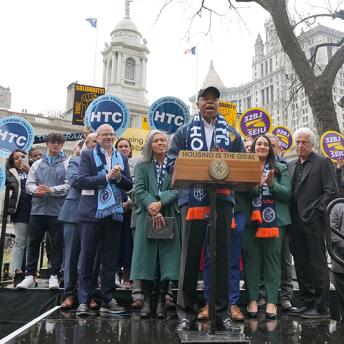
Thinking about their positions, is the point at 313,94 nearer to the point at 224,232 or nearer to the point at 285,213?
the point at 285,213

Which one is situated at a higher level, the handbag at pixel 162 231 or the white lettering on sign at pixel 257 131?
the white lettering on sign at pixel 257 131

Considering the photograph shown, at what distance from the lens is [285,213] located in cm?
481

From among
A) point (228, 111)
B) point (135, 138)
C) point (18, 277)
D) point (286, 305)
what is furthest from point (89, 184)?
point (228, 111)

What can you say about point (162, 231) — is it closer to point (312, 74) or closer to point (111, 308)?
point (111, 308)

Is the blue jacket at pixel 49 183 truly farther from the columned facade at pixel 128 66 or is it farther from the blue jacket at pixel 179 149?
the columned facade at pixel 128 66

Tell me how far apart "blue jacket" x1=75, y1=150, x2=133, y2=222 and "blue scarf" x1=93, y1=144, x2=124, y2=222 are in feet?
0.19

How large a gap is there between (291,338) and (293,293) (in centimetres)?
213

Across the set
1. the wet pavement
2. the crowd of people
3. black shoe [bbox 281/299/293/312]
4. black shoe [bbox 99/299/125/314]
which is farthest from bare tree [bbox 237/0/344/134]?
black shoe [bbox 99/299/125/314]

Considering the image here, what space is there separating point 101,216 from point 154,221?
1.93 feet

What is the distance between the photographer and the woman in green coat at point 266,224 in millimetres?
4578

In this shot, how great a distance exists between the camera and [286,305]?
16.1 ft

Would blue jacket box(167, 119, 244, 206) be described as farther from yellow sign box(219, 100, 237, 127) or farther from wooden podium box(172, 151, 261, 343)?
yellow sign box(219, 100, 237, 127)

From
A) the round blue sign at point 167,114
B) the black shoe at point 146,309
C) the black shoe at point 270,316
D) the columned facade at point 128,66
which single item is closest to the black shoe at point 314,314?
the black shoe at point 270,316

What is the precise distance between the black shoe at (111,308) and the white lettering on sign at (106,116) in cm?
347
